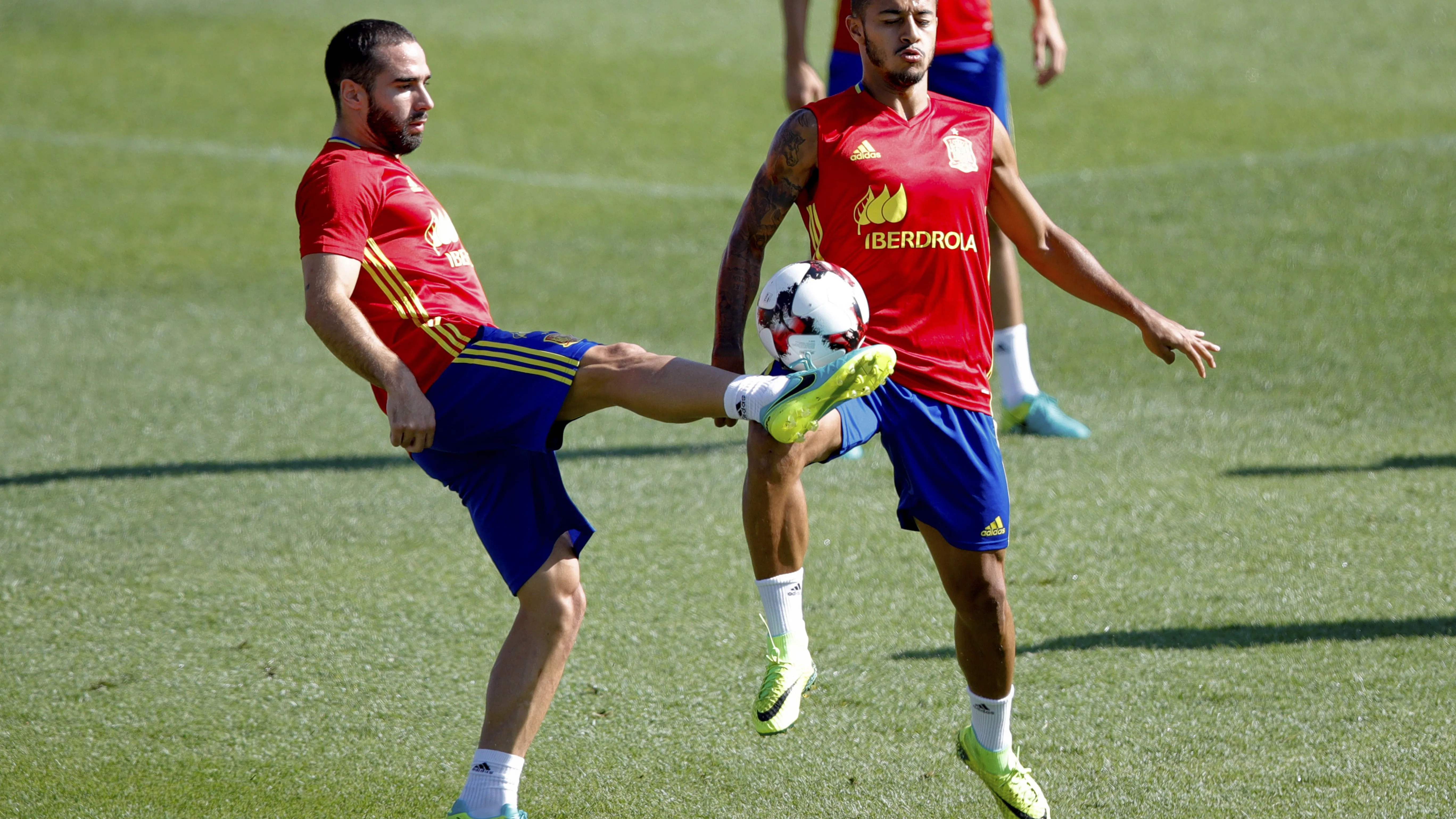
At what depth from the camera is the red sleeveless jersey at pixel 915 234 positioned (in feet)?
13.4

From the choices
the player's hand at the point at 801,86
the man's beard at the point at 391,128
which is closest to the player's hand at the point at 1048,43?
the player's hand at the point at 801,86

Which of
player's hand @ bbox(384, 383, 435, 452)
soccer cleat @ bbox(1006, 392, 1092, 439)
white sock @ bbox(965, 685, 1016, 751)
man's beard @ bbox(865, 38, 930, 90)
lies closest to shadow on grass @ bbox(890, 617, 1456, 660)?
white sock @ bbox(965, 685, 1016, 751)

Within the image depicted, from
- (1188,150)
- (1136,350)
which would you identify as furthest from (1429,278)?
(1188,150)

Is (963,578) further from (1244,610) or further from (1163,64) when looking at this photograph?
(1163,64)

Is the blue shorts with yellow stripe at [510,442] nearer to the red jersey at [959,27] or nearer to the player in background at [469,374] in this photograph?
the player in background at [469,374]

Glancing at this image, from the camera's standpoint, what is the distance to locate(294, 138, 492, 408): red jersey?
3.90m

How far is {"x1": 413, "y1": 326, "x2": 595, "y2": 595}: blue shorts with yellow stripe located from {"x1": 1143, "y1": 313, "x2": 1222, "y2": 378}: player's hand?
156cm

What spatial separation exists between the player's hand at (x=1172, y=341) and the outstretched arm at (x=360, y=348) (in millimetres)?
1980

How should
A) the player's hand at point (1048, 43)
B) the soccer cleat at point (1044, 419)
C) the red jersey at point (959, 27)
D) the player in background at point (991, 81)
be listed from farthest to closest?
the player's hand at point (1048, 43) < the soccer cleat at point (1044, 419) < the red jersey at point (959, 27) < the player in background at point (991, 81)

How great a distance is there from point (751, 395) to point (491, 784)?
1216 millimetres

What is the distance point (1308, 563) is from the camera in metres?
6.04

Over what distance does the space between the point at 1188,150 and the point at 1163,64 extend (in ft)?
12.3

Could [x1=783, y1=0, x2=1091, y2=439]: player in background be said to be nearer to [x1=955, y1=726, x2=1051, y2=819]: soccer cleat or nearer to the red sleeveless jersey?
the red sleeveless jersey

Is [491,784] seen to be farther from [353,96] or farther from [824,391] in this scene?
[353,96]
